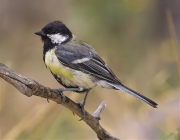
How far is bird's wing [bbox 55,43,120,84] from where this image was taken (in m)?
1.85

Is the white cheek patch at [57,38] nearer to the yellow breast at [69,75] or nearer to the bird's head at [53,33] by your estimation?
the bird's head at [53,33]

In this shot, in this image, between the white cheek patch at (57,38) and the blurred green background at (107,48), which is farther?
the blurred green background at (107,48)

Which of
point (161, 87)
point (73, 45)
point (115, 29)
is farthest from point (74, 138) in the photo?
point (115, 29)

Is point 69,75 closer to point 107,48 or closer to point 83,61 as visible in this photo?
point 83,61

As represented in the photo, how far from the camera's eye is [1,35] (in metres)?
3.41

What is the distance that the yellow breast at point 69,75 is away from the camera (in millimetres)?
1815

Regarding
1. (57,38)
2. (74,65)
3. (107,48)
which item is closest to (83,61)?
(74,65)

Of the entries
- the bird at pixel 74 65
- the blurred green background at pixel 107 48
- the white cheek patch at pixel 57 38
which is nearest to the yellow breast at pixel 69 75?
the bird at pixel 74 65

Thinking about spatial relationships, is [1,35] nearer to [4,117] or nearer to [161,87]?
[4,117]

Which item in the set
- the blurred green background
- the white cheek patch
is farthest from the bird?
the blurred green background

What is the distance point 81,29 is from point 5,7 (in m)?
0.73

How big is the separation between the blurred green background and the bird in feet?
2.28

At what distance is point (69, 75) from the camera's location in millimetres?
1820

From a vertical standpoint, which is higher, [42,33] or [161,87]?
[42,33]
